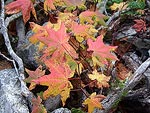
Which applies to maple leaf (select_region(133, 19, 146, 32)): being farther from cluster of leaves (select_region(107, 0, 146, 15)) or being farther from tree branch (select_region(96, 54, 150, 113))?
tree branch (select_region(96, 54, 150, 113))

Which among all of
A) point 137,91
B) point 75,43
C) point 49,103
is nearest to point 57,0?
point 75,43

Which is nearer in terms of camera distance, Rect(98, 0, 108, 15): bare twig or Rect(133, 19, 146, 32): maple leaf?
Rect(133, 19, 146, 32): maple leaf

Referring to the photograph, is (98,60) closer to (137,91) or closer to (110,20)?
(137,91)

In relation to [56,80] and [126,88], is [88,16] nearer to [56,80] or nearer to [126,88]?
[126,88]

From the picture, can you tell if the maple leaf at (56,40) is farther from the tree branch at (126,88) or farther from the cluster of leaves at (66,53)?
the tree branch at (126,88)

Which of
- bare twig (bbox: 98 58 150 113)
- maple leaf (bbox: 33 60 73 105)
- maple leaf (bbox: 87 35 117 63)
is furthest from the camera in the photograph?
bare twig (bbox: 98 58 150 113)

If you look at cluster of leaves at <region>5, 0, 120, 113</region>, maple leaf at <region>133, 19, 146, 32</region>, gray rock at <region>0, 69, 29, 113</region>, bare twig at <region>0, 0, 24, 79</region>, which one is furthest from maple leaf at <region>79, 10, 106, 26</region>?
gray rock at <region>0, 69, 29, 113</region>

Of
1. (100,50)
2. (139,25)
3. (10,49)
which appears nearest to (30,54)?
(10,49)

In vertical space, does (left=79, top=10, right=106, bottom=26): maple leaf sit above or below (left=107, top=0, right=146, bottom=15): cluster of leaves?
above
